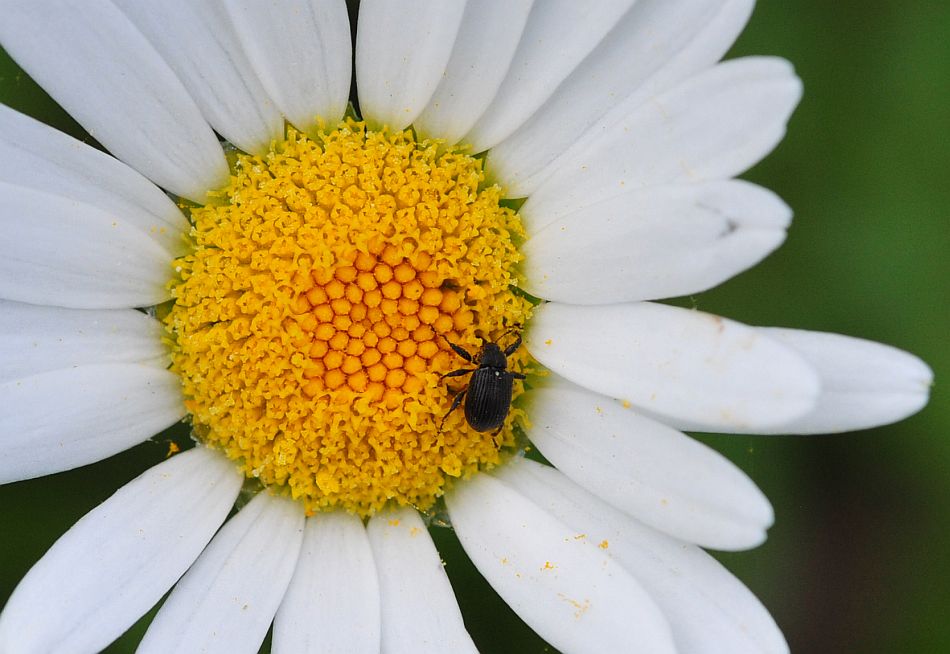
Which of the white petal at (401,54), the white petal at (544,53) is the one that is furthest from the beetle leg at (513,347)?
the white petal at (401,54)

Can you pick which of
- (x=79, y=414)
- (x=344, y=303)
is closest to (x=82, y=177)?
(x=79, y=414)

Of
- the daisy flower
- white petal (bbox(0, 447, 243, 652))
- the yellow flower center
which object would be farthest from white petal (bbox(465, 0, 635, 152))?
white petal (bbox(0, 447, 243, 652))

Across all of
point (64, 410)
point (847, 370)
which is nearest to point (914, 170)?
point (847, 370)

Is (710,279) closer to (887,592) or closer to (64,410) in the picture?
(64,410)

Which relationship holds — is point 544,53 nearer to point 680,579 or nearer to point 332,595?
point 680,579

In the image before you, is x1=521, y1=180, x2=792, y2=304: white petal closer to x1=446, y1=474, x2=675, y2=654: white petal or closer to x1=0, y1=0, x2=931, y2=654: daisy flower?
x1=0, y1=0, x2=931, y2=654: daisy flower

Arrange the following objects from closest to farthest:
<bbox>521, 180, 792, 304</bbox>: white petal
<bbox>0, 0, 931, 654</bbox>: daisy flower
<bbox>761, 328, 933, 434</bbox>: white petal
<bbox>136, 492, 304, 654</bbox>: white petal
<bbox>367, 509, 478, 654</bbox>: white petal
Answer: <bbox>521, 180, 792, 304</bbox>: white petal
<bbox>761, 328, 933, 434</bbox>: white petal
<bbox>0, 0, 931, 654</bbox>: daisy flower
<bbox>136, 492, 304, 654</bbox>: white petal
<bbox>367, 509, 478, 654</bbox>: white petal
